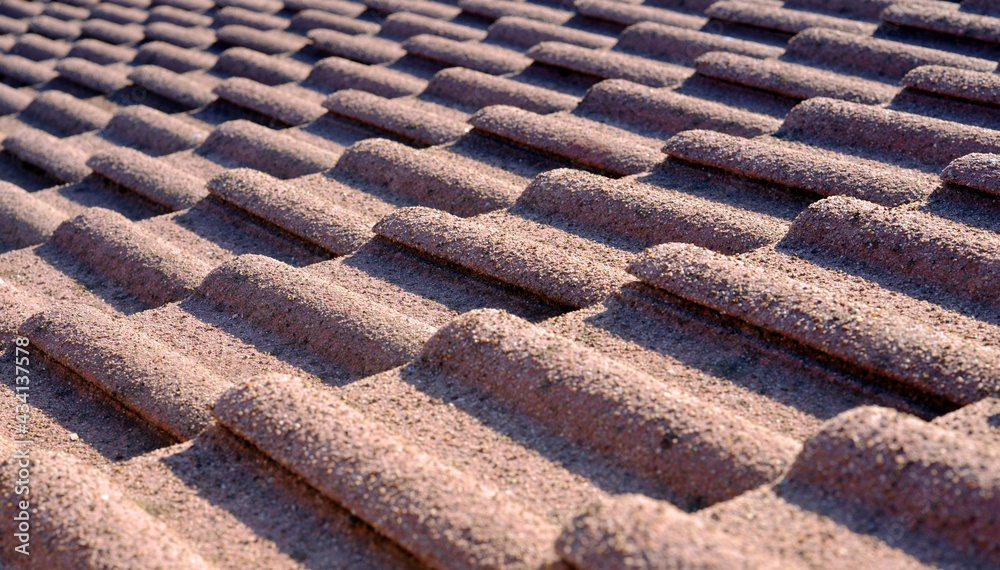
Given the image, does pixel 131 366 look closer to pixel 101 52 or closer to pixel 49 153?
pixel 49 153

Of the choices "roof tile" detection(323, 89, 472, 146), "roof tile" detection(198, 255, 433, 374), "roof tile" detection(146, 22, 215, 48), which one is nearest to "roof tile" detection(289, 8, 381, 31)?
"roof tile" detection(146, 22, 215, 48)

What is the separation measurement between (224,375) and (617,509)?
3.54 feet

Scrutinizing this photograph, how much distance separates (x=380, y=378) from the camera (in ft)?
5.51

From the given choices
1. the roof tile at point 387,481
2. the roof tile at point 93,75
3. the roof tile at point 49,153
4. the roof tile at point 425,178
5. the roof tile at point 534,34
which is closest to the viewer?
the roof tile at point 387,481

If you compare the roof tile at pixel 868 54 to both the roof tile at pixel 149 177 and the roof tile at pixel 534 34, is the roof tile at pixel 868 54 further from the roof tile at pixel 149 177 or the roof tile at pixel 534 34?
the roof tile at pixel 149 177

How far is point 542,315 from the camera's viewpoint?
1.92 meters

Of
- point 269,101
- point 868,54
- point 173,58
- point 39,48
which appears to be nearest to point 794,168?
point 868,54

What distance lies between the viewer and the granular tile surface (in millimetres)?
1271

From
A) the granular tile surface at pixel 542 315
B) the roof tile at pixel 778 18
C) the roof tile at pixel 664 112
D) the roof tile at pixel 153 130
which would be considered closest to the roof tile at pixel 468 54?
the granular tile surface at pixel 542 315

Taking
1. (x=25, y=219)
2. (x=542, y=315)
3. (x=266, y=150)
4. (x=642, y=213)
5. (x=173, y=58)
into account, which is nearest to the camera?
(x=542, y=315)

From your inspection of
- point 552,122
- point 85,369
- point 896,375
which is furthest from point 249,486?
point 552,122

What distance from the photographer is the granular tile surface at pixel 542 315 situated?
1271 millimetres

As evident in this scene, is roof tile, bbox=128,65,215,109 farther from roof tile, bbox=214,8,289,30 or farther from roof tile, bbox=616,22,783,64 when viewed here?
roof tile, bbox=616,22,783,64

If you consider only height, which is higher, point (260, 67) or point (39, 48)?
point (260, 67)
